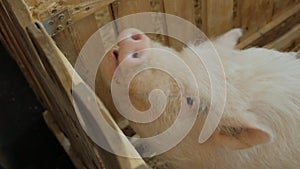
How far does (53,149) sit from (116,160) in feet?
4.19

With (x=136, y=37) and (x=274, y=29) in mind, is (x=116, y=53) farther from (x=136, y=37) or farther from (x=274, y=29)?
(x=274, y=29)

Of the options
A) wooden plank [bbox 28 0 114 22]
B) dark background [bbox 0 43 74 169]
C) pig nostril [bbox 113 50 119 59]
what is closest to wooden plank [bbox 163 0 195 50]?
wooden plank [bbox 28 0 114 22]

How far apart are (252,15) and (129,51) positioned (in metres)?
0.89

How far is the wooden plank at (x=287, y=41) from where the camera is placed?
204 cm

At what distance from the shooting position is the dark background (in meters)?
1.97

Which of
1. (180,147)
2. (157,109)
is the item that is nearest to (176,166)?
(180,147)

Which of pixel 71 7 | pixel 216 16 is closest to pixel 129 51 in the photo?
pixel 71 7

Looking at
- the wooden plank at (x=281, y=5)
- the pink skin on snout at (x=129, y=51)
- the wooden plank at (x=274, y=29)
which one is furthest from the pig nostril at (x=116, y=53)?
the wooden plank at (x=281, y=5)

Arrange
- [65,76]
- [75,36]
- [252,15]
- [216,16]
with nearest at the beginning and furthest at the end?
[65,76]
[75,36]
[216,16]
[252,15]

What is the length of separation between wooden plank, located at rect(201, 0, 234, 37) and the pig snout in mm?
501

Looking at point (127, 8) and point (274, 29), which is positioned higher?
point (127, 8)

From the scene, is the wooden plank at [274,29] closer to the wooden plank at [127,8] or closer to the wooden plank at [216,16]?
the wooden plank at [216,16]

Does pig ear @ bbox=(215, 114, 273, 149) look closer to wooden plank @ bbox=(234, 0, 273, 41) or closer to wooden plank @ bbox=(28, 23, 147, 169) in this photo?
wooden plank @ bbox=(28, 23, 147, 169)

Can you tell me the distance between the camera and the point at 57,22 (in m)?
1.29
